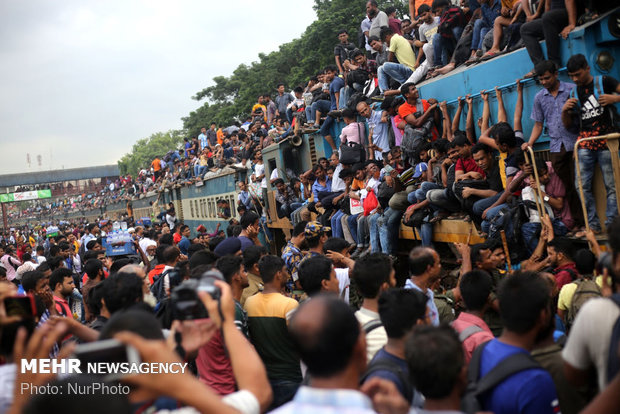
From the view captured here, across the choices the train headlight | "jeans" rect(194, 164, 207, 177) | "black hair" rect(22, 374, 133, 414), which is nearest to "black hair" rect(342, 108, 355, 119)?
the train headlight

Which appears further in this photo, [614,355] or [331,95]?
[331,95]

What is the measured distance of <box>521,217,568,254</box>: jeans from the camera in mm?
6184

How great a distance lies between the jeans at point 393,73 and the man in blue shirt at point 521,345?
8415 millimetres

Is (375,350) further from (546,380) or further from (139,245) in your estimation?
(139,245)

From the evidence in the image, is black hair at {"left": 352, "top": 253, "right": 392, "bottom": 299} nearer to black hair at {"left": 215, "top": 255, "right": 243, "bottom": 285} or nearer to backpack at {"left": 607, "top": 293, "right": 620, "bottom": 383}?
black hair at {"left": 215, "top": 255, "right": 243, "bottom": 285}

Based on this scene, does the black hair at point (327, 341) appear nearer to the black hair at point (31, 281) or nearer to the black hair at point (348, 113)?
the black hair at point (31, 281)

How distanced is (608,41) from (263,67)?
34700 mm

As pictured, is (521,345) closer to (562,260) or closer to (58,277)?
(562,260)

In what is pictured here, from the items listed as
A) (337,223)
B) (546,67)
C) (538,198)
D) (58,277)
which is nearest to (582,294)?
(538,198)

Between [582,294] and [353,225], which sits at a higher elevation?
[353,225]

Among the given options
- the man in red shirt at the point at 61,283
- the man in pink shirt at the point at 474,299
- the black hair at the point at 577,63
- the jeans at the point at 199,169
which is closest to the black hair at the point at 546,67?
the black hair at the point at 577,63

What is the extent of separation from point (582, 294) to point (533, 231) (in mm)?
1995

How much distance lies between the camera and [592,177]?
5.89 m

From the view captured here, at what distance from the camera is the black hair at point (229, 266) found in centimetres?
460
